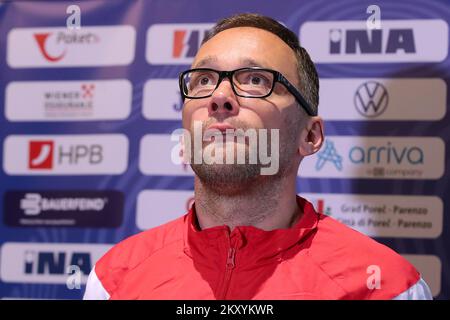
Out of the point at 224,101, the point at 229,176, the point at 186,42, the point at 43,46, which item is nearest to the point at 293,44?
the point at 224,101

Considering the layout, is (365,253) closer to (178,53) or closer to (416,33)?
(416,33)

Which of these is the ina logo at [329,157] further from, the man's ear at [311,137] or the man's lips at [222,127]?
the man's lips at [222,127]

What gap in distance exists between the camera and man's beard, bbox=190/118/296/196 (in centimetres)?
124

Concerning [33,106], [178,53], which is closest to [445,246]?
[178,53]

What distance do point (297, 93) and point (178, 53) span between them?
85 centimetres

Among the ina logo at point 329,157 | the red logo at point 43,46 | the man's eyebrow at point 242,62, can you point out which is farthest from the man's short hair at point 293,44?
the red logo at point 43,46

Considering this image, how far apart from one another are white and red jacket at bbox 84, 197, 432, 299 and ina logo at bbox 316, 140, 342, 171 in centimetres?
61

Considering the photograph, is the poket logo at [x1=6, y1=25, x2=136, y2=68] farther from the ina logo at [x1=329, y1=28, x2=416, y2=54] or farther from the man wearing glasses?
the man wearing glasses

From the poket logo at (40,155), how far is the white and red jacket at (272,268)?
2.89ft

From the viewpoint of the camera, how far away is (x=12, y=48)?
2191 millimetres

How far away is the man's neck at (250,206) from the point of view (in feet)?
4.28

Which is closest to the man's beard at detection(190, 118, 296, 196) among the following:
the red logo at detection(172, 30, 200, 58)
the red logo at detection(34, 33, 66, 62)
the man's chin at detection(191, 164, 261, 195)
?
the man's chin at detection(191, 164, 261, 195)

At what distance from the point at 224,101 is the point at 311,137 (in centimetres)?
27
